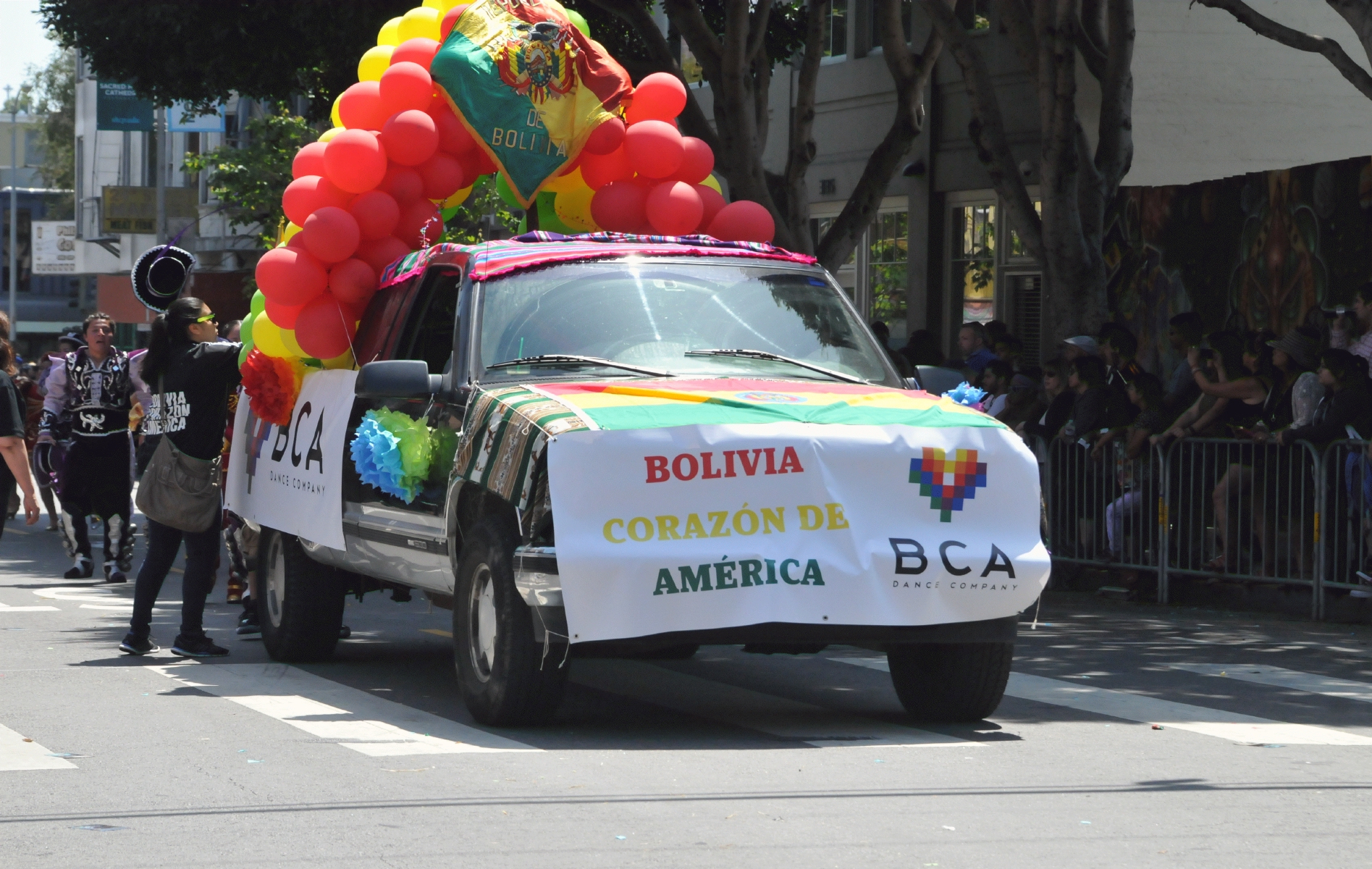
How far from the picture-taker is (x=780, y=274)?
945cm

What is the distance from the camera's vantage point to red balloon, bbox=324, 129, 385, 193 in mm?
10625

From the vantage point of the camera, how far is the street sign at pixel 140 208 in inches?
2000

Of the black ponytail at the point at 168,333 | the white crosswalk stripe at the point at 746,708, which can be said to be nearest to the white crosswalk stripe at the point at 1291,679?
the white crosswalk stripe at the point at 746,708

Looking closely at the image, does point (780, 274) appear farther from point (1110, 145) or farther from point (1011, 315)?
point (1011, 315)

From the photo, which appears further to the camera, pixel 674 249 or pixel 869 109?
pixel 869 109

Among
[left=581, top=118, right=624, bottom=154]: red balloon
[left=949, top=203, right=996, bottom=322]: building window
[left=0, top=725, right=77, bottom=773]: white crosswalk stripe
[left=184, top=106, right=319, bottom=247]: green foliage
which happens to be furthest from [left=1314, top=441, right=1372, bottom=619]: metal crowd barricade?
[left=184, top=106, right=319, bottom=247]: green foliage

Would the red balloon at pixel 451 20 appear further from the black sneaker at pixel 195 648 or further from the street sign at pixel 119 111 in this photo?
the street sign at pixel 119 111

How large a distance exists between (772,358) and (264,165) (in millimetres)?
33197

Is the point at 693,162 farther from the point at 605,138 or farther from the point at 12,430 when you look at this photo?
the point at 12,430

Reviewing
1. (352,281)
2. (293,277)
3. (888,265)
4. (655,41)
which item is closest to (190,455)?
(293,277)

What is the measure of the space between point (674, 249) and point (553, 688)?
7.64 ft

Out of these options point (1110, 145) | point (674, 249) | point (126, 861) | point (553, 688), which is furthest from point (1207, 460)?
point (126, 861)

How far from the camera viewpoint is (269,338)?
11.0 m

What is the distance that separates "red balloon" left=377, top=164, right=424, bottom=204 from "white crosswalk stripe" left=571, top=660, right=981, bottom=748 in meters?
2.64
